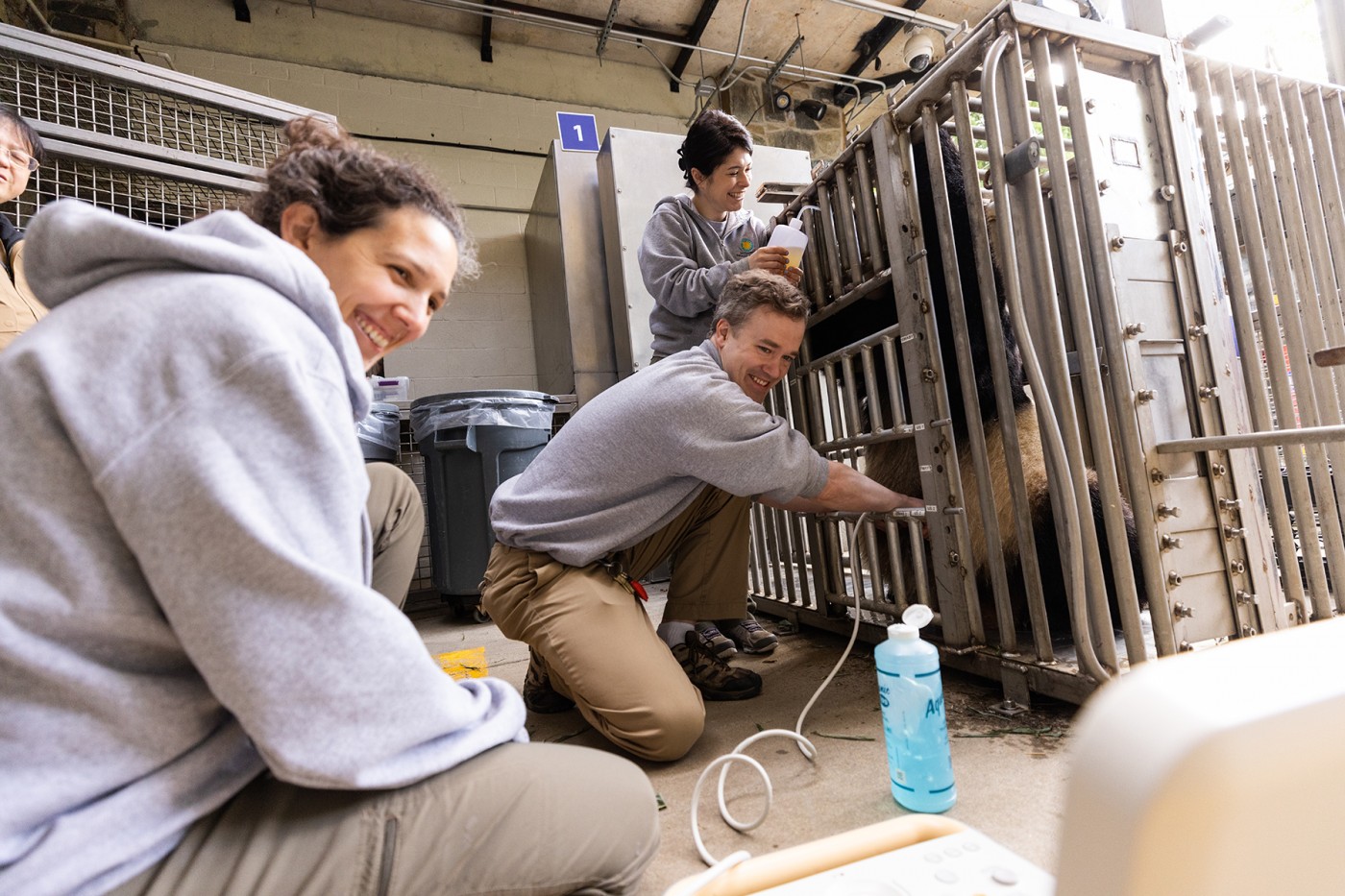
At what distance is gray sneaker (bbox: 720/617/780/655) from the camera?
2.09m

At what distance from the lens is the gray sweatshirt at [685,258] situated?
2400 millimetres

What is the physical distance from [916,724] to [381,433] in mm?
2768

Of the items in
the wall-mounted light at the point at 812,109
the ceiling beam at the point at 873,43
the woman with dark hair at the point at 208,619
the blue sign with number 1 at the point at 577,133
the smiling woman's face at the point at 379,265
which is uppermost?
the ceiling beam at the point at 873,43

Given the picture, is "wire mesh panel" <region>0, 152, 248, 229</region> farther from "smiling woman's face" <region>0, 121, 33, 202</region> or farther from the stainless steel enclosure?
the stainless steel enclosure

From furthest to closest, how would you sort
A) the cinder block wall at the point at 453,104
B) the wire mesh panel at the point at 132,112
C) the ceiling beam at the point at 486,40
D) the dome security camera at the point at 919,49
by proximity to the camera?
the dome security camera at the point at 919,49 → the ceiling beam at the point at 486,40 → the cinder block wall at the point at 453,104 → the wire mesh panel at the point at 132,112

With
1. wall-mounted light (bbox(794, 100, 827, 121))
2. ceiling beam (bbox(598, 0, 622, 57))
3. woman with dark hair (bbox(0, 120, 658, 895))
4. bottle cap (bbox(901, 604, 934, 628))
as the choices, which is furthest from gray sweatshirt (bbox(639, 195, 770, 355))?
wall-mounted light (bbox(794, 100, 827, 121))

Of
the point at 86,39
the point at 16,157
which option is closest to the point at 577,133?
the point at 16,157

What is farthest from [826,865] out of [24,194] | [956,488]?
[24,194]

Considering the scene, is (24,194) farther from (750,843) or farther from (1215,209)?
(1215,209)

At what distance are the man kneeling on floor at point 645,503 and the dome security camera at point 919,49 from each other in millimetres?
4231

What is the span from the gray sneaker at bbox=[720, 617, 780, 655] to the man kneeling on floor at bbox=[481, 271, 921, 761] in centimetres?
33

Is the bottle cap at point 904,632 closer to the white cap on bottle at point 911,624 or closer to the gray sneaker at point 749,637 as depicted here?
the white cap on bottle at point 911,624

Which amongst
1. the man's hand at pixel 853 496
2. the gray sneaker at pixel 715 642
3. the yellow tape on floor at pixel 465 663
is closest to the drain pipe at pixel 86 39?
the yellow tape on floor at pixel 465 663

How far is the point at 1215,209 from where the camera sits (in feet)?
5.59
